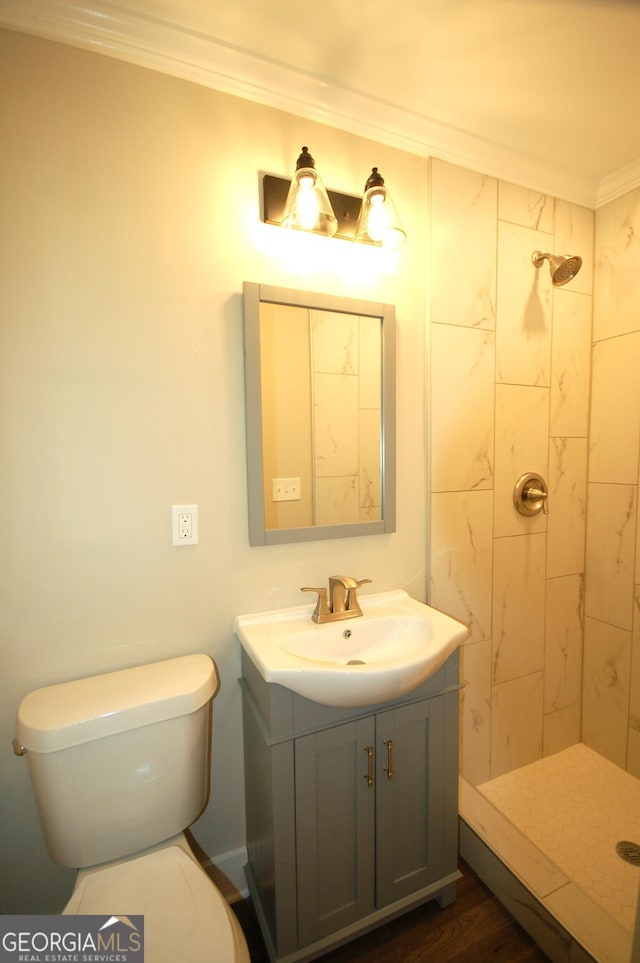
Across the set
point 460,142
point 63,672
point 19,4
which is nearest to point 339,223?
point 460,142

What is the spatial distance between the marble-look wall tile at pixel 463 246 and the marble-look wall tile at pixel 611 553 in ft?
3.01

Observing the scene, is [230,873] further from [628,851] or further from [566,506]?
[566,506]

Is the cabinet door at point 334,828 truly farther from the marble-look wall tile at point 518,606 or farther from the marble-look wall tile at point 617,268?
the marble-look wall tile at point 617,268

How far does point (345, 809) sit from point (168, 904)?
1.46 ft

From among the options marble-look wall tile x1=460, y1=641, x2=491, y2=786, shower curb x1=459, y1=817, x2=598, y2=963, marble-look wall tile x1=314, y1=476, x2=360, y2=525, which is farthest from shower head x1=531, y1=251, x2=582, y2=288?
shower curb x1=459, y1=817, x2=598, y2=963

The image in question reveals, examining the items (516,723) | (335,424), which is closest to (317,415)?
(335,424)

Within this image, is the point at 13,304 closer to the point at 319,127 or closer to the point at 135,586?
the point at 135,586

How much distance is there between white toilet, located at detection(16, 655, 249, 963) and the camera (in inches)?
32.0

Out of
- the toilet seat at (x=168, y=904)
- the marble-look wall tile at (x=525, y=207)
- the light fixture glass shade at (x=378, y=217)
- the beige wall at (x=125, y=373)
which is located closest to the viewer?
the toilet seat at (x=168, y=904)

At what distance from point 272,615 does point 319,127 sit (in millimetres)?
1546

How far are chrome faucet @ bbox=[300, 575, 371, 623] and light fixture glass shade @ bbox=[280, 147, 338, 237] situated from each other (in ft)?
3.49

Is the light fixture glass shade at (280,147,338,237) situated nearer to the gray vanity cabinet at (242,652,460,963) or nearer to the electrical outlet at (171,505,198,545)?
the electrical outlet at (171,505,198,545)

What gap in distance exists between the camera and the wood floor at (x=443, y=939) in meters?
1.11

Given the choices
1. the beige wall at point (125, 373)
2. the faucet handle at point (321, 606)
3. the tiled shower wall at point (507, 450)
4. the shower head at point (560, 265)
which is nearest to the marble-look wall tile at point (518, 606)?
the tiled shower wall at point (507, 450)
